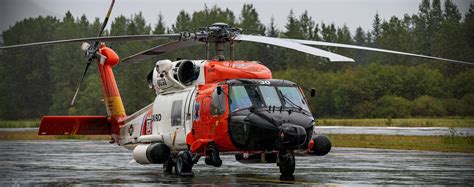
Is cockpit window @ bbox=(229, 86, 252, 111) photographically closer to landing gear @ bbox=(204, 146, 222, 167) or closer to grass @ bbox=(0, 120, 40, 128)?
landing gear @ bbox=(204, 146, 222, 167)

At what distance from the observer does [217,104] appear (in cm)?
1709

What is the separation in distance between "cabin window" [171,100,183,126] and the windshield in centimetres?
190

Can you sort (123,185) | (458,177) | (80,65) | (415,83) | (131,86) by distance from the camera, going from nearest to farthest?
(123,185) → (458,177) → (415,83) → (131,86) → (80,65)

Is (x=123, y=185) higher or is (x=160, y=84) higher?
(x=160, y=84)

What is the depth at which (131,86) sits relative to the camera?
72625mm

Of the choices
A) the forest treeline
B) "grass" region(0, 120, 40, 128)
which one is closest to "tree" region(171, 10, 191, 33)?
the forest treeline

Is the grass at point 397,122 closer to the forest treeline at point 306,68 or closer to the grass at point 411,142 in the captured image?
the forest treeline at point 306,68

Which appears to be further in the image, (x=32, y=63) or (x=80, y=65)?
(x=80, y=65)

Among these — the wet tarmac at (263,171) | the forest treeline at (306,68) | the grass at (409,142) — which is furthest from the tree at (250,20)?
the wet tarmac at (263,171)

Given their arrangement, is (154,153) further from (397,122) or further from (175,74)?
(397,122)

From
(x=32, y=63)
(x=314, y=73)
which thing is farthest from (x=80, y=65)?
(x=314, y=73)

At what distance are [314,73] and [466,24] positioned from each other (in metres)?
12.9

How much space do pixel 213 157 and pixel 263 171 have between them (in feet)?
10.3

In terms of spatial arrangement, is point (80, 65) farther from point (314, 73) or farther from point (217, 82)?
point (217, 82)
